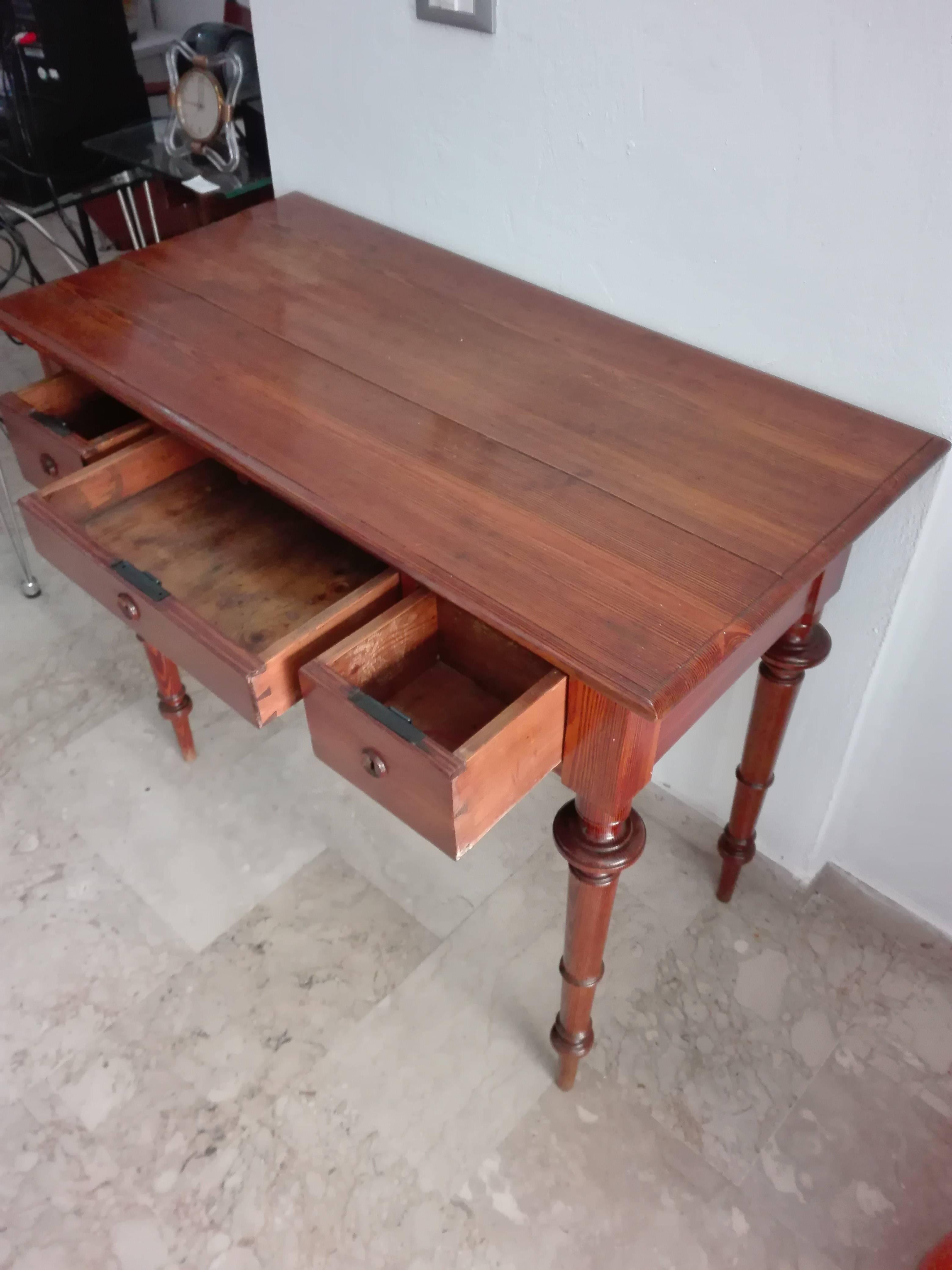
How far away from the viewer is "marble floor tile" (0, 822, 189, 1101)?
1.26 meters

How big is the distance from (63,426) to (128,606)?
32 centimetres

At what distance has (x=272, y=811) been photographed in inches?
60.0

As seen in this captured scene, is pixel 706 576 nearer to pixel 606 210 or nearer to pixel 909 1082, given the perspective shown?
A: pixel 606 210

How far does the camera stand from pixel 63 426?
1.17 meters

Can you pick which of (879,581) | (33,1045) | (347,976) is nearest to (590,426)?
(879,581)

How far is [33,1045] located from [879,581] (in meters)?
1.17

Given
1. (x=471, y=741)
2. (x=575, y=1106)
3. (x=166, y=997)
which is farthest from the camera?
(x=166, y=997)

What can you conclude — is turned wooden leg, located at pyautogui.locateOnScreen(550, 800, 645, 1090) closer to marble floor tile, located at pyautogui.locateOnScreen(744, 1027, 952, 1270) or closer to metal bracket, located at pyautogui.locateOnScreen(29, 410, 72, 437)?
marble floor tile, located at pyautogui.locateOnScreen(744, 1027, 952, 1270)

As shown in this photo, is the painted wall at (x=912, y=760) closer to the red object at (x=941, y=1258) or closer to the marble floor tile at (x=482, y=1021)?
the marble floor tile at (x=482, y=1021)

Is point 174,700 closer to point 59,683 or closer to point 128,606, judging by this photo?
point 59,683

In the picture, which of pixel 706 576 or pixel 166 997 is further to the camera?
pixel 166 997

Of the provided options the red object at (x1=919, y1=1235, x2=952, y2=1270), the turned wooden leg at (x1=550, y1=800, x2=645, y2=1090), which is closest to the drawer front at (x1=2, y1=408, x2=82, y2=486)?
the turned wooden leg at (x1=550, y1=800, x2=645, y2=1090)

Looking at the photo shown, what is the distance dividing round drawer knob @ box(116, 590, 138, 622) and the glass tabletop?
2.92ft

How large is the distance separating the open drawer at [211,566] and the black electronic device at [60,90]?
1313 millimetres
